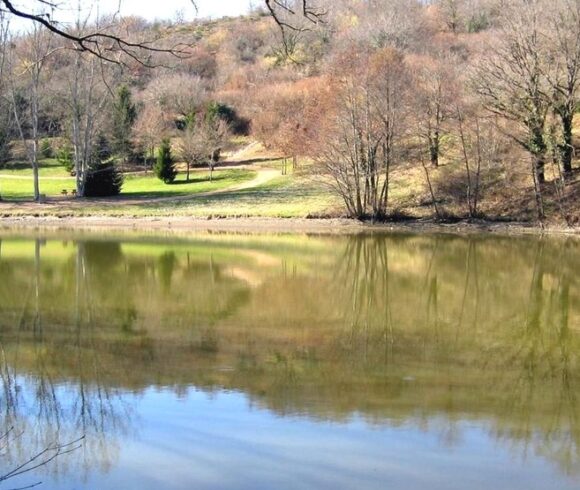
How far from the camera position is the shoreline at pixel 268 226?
29.0 metres

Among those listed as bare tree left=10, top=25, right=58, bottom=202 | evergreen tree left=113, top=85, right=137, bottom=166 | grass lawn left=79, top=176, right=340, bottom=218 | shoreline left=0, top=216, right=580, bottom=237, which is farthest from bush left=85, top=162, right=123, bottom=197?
evergreen tree left=113, top=85, right=137, bottom=166

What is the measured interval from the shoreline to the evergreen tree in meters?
16.4

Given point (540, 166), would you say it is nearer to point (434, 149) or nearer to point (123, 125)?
point (434, 149)

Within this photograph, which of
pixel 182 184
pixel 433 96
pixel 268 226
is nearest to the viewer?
pixel 268 226

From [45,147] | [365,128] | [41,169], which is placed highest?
[45,147]

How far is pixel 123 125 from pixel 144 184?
6.63m

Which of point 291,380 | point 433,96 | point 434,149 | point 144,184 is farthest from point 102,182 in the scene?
point 291,380

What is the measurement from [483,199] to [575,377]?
76.9ft

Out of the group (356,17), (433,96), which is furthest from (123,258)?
(356,17)

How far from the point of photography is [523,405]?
819 cm

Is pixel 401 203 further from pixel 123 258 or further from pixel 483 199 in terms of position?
pixel 123 258

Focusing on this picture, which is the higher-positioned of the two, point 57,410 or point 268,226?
point 268,226

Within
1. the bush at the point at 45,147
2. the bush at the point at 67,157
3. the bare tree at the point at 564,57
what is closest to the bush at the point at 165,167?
the bush at the point at 67,157

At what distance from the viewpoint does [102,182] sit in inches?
1563
